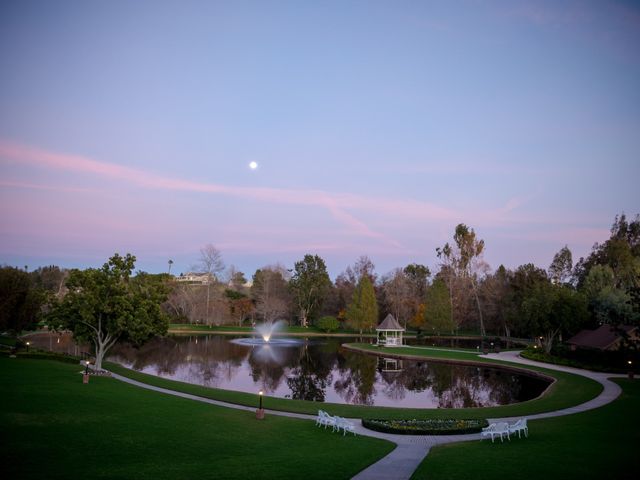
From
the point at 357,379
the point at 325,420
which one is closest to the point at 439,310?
the point at 357,379

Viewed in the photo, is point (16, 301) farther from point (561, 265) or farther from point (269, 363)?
point (561, 265)

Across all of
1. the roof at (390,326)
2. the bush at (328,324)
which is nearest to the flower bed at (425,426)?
the roof at (390,326)

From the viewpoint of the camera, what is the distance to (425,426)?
16344mm

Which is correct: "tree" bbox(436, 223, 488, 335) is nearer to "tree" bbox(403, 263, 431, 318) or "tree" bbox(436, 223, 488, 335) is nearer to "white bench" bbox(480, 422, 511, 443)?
"tree" bbox(403, 263, 431, 318)

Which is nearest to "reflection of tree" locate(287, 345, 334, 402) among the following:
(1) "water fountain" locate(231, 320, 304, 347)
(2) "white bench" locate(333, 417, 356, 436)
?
(2) "white bench" locate(333, 417, 356, 436)

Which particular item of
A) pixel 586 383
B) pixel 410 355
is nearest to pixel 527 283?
pixel 410 355

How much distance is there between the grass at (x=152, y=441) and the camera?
10.5m

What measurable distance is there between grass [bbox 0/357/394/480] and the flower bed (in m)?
1.36

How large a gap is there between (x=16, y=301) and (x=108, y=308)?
56.7 feet

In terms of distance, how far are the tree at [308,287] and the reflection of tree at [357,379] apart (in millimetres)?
43901

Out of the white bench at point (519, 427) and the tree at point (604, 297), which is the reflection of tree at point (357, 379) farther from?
the tree at point (604, 297)

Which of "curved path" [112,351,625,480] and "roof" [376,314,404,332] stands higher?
"roof" [376,314,404,332]

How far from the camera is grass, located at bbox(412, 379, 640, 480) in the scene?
10828 millimetres

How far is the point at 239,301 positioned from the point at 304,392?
196 feet
